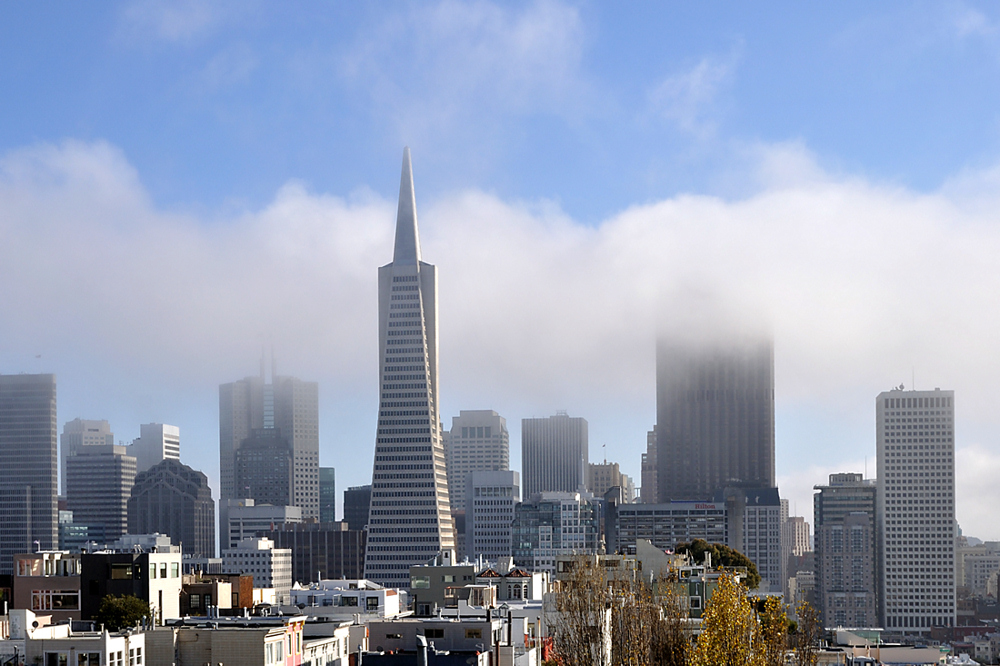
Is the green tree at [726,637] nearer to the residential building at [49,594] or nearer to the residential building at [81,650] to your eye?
the residential building at [81,650]

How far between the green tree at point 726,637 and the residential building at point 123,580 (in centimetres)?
4952

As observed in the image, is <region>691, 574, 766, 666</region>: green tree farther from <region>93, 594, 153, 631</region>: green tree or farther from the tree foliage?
the tree foliage

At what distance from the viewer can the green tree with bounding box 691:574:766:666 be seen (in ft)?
165

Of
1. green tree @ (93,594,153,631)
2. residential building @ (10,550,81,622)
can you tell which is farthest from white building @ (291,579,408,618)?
residential building @ (10,550,81,622)

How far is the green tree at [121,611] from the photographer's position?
8262 cm

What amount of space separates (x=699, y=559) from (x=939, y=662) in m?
25.8

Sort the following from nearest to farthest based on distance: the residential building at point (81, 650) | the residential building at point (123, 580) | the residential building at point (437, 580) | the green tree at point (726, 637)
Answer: the green tree at point (726, 637) → the residential building at point (81, 650) → the residential building at point (123, 580) → the residential building at point (437, 580)

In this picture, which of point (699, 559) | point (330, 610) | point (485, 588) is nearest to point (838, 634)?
point (699, 559)

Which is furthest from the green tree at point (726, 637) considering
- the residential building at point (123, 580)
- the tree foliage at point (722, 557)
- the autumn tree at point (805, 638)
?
the tree foliage at point (722, 557)

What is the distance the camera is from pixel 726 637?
5059cm

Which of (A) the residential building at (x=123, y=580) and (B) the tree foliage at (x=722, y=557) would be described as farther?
(B) the tree foliage at (x=722, y=557)

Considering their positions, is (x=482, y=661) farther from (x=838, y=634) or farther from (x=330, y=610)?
(x=838, y=634)

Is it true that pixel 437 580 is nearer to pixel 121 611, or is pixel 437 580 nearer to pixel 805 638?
pixel 121 611

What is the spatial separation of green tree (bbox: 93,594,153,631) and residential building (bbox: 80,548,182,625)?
397 cm
